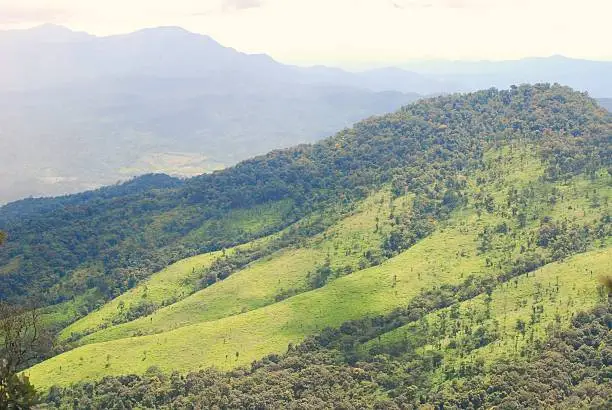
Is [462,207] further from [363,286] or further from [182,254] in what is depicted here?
[182,254]

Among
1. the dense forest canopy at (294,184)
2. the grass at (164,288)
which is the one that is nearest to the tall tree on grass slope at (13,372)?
the grass at (164,288)

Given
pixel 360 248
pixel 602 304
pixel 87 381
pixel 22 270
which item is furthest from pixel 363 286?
pixel 22 270

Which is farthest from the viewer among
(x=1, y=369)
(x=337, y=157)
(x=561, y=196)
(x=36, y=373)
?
(x=337, y=157)

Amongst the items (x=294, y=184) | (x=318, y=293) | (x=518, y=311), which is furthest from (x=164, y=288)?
(x=518, y=311)

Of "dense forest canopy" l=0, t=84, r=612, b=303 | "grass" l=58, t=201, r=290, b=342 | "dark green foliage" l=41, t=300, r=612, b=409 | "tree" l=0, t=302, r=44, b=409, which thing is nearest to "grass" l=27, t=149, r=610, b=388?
"dark green foliage" l=41, t=300, r=612, b=409

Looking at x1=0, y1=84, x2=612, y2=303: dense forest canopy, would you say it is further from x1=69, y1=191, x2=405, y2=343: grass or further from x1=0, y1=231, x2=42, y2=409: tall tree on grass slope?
x1=0, y1=231, x2=42, y2=409: tall tree on grass slope

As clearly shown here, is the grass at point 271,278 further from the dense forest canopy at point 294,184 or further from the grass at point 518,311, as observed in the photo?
the grass at point 518,311

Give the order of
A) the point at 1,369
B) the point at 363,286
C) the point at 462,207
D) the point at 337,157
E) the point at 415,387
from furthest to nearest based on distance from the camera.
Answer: the point at 337,157 < the point at 462,207 < the point at 363,286 < the point at 415,387 < the point at 1,369

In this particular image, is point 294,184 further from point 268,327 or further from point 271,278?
point 268,327
